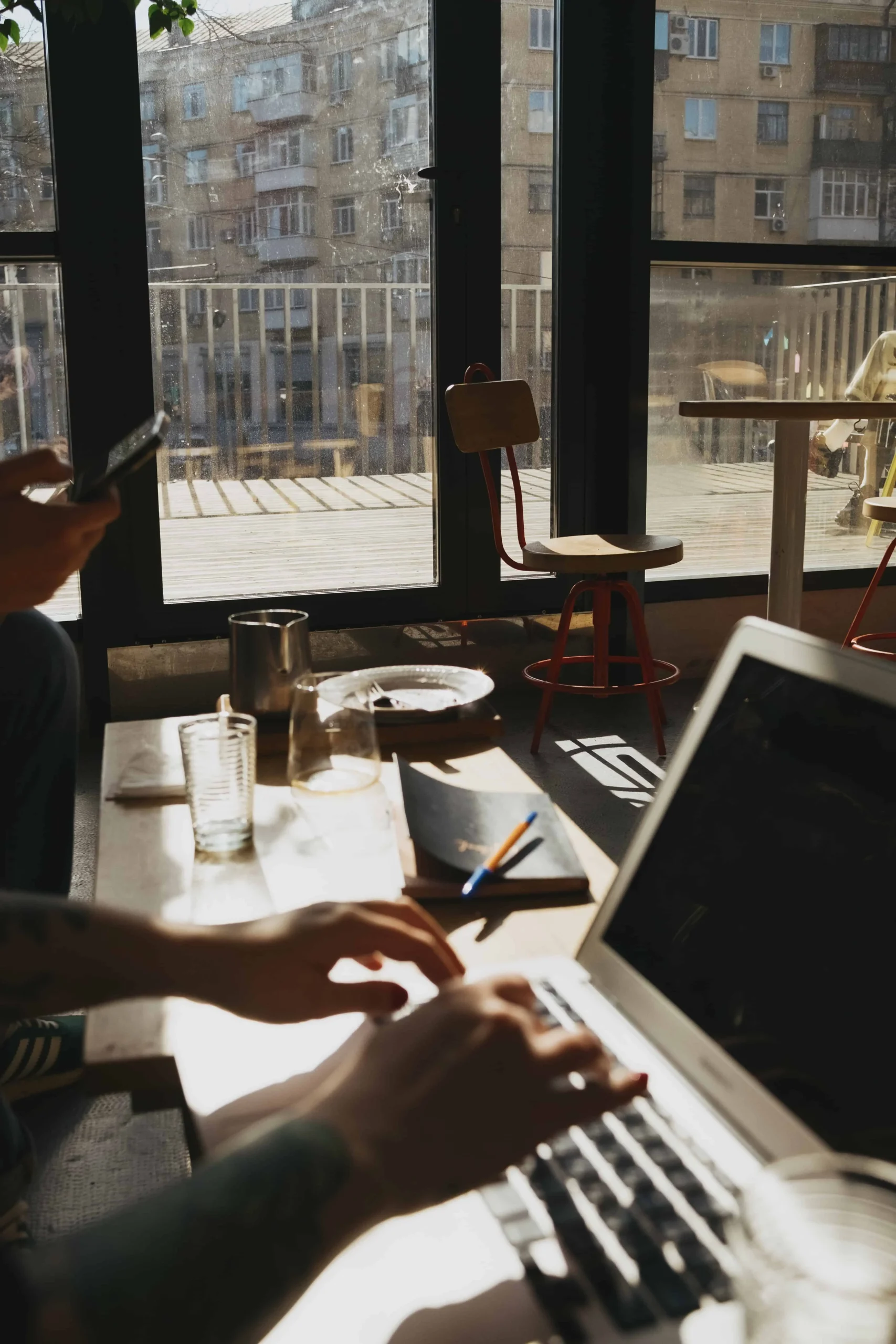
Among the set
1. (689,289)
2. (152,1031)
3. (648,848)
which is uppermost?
(689,289)

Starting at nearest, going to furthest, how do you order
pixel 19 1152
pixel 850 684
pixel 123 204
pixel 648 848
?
1. pixel 850 684
2. pixel 648 848
3. pixel 19 1152
4. pixel 123 204

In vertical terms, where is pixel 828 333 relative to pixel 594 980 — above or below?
above

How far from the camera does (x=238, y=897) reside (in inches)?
41.2

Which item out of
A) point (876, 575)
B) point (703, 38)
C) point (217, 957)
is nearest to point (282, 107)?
point (703, 38)

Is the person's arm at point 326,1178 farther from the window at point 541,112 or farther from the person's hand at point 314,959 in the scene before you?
the window at point 541,112

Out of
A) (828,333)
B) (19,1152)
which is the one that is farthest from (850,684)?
(828,333)

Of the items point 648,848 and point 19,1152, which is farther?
point 19,1152

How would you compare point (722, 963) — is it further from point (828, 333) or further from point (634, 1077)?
point (828, 333)

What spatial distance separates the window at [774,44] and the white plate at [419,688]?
2.99m

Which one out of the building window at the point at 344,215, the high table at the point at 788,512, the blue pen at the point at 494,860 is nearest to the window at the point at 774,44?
the building window at the point at 344,215

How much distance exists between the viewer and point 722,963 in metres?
0.70

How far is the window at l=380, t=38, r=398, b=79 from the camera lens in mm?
3559

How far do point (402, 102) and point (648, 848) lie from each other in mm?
3272

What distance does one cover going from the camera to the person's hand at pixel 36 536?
1148 millimetres
